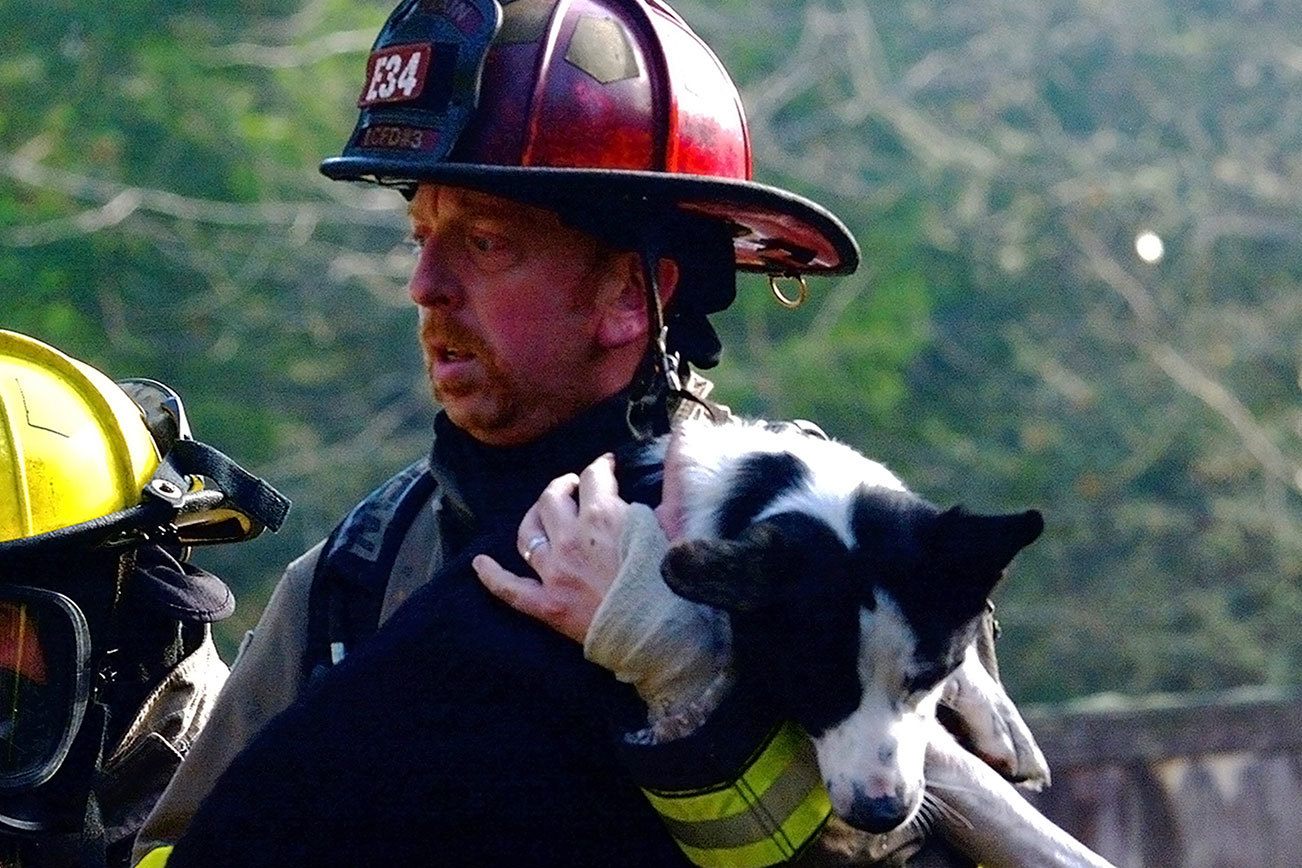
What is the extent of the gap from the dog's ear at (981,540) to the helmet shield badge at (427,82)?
1.05 m

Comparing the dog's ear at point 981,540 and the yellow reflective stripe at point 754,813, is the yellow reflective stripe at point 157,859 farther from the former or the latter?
the dog's ear at point 981,540

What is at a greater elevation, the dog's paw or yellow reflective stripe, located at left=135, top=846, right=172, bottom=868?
the dog's paw

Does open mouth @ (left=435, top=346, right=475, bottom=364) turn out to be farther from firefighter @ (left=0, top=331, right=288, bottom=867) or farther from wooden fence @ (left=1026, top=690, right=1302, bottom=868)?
wooden fence @ (left=1026, top=690, right=1302, bottom=868)

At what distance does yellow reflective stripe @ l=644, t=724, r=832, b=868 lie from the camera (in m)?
2.71

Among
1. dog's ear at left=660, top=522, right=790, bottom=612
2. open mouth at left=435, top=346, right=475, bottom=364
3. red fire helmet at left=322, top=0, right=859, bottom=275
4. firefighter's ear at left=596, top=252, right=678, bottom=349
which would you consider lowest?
dog's ear at left=660, top=522, right=790, bottom=612

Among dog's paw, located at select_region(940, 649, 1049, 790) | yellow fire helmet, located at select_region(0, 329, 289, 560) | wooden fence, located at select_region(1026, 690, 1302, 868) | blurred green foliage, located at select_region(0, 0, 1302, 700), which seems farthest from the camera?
blurred green foliage, located at select_region(0, 0, 1302, 700)

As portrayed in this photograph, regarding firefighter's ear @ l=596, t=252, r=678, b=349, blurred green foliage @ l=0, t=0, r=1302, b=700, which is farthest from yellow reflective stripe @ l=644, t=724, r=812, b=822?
blurred green foliage @ l=0, t=0, r=1302, b=700

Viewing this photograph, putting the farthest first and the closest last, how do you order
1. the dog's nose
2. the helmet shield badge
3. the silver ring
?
the helmet shield badge < the silver ring < the dog's nose

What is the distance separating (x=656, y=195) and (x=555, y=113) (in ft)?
0.73

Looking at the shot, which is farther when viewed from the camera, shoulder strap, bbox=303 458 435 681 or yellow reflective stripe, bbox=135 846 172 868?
shoulder strap, bbox=303 458 435 681

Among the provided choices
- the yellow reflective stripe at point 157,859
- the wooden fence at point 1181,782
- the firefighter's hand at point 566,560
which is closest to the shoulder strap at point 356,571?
the yellow reflective stripe at point 157,859

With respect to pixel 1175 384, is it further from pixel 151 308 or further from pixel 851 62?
pixel 151 308

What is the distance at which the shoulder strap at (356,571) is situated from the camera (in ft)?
11.2

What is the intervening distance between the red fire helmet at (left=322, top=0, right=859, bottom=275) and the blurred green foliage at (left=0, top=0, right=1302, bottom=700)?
1090cm
